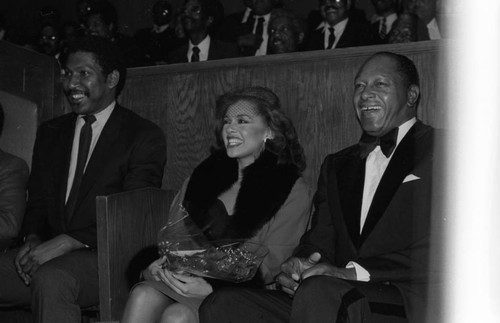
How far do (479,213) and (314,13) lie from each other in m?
4.62

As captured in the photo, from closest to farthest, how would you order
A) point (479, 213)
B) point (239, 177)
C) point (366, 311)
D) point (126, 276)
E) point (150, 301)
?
point (479, 213), point (366, 311), point (150, 301), point (126, 276), point (239, 177)

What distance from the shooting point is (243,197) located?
2480 mm

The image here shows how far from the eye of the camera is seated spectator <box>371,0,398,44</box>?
4414mm

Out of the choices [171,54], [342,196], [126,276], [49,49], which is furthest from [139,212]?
[49,49]

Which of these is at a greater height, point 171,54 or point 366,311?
point 171,54

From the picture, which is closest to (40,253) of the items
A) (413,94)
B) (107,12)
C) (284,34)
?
(413,94)

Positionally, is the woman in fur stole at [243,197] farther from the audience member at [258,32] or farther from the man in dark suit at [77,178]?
the audience member at [258,32]

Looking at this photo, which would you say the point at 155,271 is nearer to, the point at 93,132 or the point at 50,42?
the point at 93,132

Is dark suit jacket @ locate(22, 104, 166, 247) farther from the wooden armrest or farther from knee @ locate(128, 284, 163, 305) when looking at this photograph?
knee @ locate(128, 284, 163, 305)

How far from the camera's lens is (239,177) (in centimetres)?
262

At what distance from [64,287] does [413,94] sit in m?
1.31

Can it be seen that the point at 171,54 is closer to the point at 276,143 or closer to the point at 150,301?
the point at 276,143

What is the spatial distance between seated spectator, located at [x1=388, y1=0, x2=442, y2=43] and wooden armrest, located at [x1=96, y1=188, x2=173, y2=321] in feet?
6.32

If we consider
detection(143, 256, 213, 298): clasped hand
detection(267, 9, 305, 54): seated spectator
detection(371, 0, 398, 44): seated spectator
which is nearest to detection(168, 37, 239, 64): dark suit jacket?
detection(267, 9, 305, 54): seated spectator
